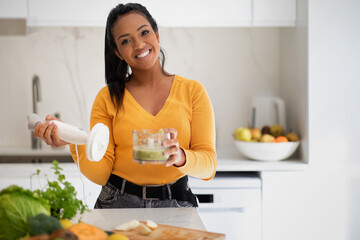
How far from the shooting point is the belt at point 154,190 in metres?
1.55

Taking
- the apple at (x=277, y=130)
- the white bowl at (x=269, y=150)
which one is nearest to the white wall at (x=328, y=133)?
the white bowl at (x=269, y=150)

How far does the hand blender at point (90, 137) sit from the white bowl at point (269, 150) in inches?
56.5

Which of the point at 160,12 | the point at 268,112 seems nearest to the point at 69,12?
the point at 160,12

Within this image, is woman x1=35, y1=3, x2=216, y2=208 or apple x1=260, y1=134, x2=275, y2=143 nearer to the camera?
woman x1=35, y1=3, x2=216, y2=208

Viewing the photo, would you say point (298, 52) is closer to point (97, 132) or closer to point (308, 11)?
point (308, 11)

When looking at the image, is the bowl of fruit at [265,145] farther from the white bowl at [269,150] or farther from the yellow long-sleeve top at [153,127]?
the yellow long-sleeve top at [153,127]

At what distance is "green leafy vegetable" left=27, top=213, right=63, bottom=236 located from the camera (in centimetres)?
90

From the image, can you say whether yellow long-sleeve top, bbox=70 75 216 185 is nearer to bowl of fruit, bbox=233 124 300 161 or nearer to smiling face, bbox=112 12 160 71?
smiling face, bbox=112 12 160 71

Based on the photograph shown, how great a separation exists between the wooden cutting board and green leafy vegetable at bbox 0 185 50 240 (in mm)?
255

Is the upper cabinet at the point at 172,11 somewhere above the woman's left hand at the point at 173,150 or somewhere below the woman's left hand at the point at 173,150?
above

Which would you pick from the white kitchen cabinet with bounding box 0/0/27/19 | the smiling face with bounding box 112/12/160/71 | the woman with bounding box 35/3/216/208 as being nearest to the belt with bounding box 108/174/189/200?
the woman with bounding box 35/3/216/208

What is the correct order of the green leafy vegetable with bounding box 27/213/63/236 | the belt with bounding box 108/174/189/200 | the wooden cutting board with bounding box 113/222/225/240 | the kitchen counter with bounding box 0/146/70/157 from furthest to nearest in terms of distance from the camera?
the kitchen counter with bounding box 0/146/70/157 → the belt with bounding box 108/174/189/200 → the wooden cutting board with bounding box 113/222/225/240 → the green leafy vegetable with bounding box 27/213/63/236

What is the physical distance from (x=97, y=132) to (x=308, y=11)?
1.68 meters

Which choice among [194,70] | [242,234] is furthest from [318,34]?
[242,234]
